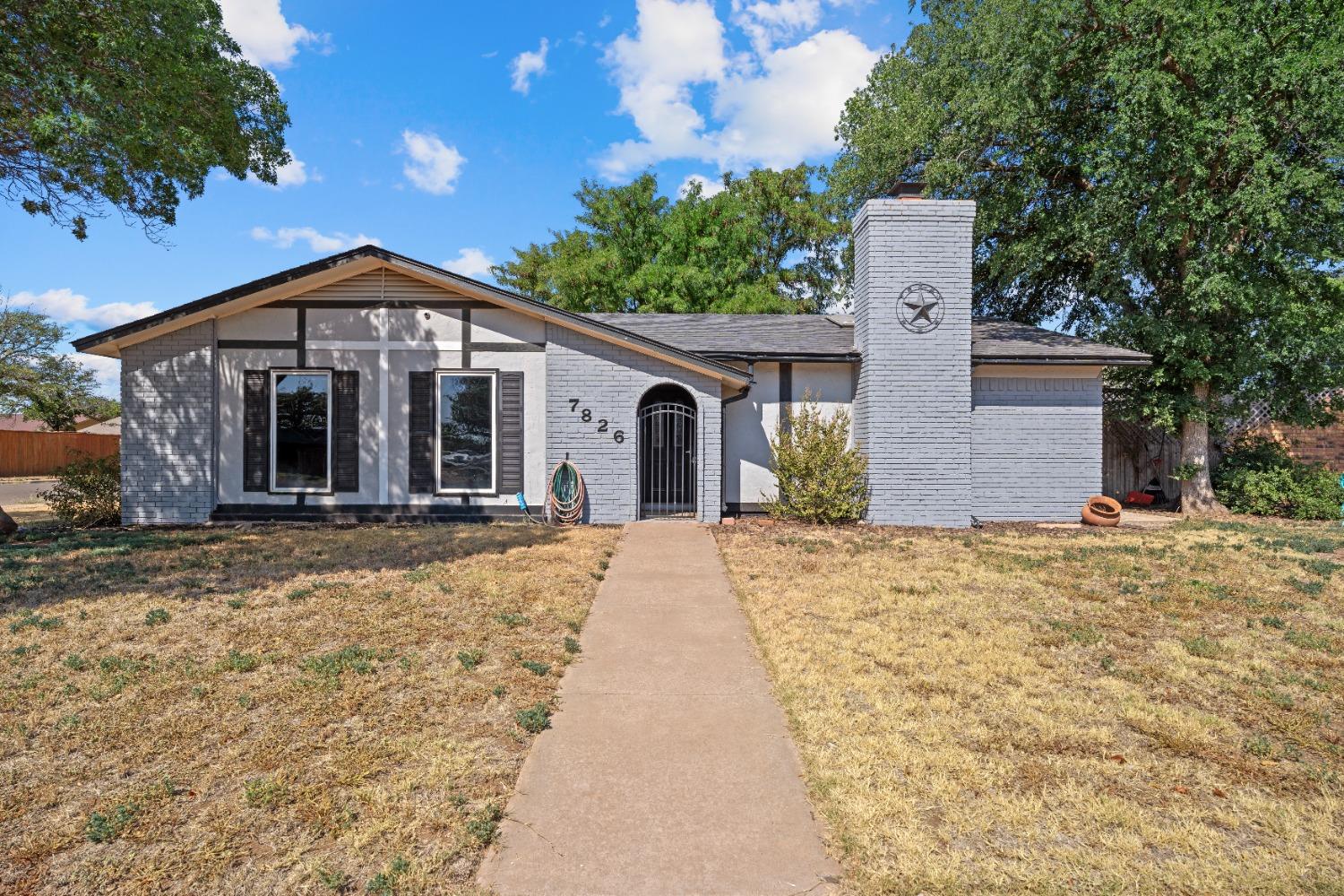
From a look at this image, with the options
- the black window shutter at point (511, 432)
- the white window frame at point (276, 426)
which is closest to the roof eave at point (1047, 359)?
the black window shutter at point (511, 432)

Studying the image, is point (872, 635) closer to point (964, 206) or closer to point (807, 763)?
point (807, 763)

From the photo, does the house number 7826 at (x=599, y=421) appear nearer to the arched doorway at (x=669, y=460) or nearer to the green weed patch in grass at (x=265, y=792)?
the arched doorway at (x=669, y=460)

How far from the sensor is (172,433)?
10.9 meters

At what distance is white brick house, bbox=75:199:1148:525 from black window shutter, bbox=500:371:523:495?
0.02m

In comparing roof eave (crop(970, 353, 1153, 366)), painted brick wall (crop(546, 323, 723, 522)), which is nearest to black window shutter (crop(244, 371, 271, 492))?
painted brick wall (crop(546, 323, 723, 522))

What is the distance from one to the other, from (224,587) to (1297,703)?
8661 mm

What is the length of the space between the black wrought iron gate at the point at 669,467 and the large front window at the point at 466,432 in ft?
9.28

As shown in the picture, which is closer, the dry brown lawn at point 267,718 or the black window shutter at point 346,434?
the dry brown lawn at point 267,718

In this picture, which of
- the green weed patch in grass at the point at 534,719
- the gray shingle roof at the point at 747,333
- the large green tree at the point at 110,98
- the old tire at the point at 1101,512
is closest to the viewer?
the green weed patch in grass at the point at 534,719

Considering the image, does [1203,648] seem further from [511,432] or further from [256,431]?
[256,431]

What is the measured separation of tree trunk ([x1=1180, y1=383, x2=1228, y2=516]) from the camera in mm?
13625

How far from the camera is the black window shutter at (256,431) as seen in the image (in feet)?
36.2

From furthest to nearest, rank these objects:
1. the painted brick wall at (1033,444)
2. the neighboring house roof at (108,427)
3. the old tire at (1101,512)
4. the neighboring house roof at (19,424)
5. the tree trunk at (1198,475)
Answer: the neighboring house roof at (19,424)
the neighboring house roof at (108,427)
the tree trunk at (1198,475)
the painted brick wall at (1033,444)
the old tire at (1101,512)

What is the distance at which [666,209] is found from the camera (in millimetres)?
26500
